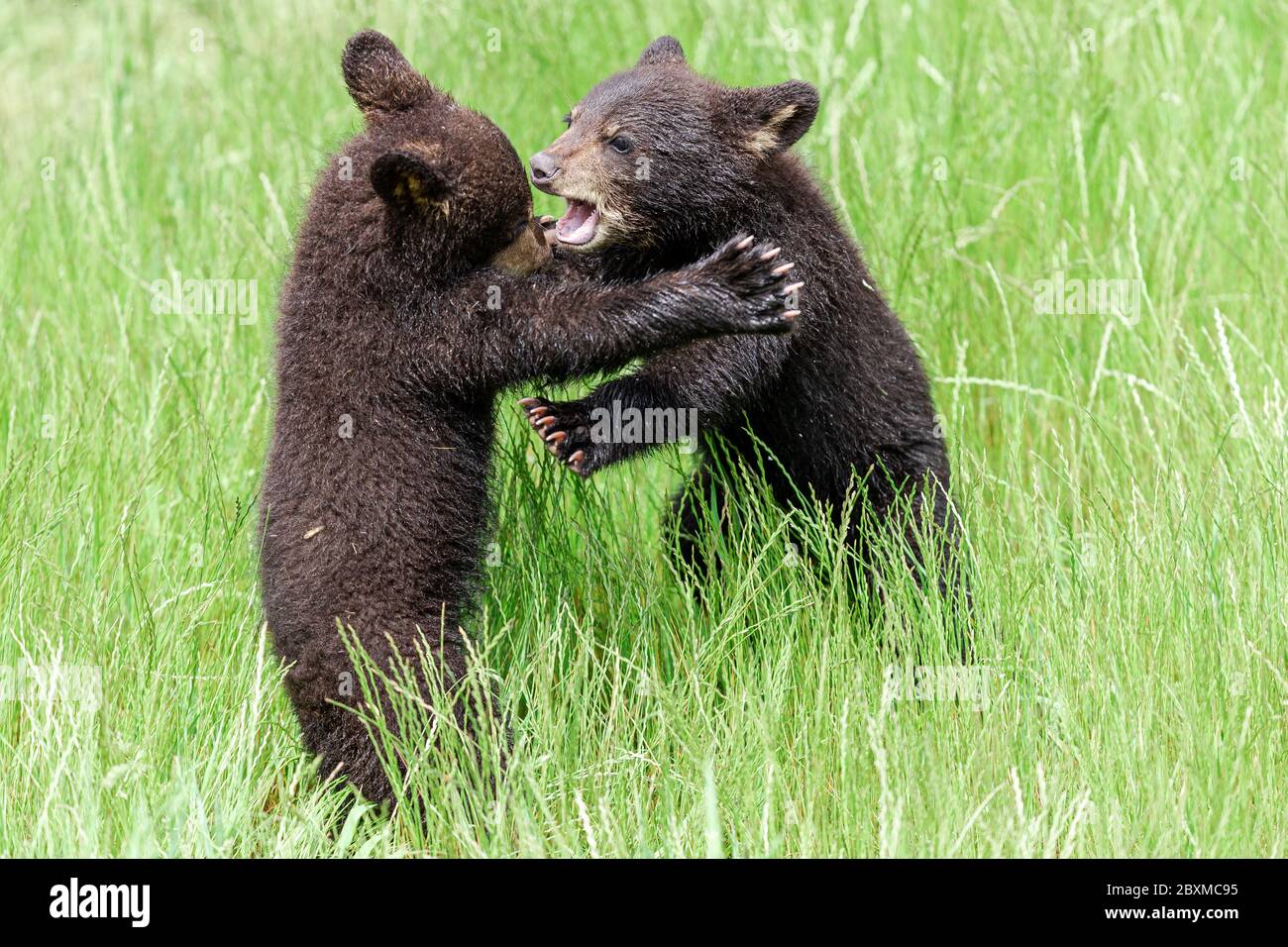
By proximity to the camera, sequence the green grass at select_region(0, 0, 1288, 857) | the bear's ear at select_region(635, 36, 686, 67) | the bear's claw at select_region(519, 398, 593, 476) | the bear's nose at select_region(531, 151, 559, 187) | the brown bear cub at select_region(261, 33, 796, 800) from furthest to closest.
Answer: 1. the bear's ear at select_region(635, 36, 686, 67)
2. the bear's nose at select_region(531, 151, 559, 187)
3. the bear's claw at select_region(519, 398, 593, 476)
4. the brown bear cub at select_region(261, 33, 796, 800)
5. the green grass at select_region(0, 0, 1288, 857)

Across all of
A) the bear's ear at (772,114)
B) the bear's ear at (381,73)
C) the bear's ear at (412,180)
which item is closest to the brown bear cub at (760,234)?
the bear's ear at (772,114)

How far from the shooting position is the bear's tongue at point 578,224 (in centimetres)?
486

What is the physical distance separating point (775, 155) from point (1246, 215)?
2.68 meters

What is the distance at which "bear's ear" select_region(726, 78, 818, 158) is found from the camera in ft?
16.0

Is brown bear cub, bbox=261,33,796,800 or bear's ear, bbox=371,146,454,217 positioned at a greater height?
bear's ear, bbox=371,146,454,217

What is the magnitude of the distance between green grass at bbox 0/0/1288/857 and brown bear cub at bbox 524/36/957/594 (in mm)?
317

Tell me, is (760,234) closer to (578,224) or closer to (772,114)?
(772,114)

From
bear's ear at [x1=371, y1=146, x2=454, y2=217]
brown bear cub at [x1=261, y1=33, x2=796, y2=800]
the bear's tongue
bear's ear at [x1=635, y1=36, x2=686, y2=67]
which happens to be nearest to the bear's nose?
the bear's tongue

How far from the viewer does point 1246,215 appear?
6699 millimetres

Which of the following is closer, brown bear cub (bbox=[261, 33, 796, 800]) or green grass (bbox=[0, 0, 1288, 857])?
green grass (bbox=[0, 0, 1288, 857])

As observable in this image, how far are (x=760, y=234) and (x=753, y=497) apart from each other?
83cm

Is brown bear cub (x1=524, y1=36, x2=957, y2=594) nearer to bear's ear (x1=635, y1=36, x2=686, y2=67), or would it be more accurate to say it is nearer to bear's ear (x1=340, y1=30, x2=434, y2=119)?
bear's ear (x1=635, y1=36, x2=686, y2=67)

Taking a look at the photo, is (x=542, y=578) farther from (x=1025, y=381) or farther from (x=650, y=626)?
(x=1025, y=381)

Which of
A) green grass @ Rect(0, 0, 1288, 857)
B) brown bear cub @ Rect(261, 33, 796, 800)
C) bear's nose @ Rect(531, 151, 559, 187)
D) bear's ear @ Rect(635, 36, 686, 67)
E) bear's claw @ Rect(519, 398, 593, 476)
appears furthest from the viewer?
bear's ear @ Rect(635, 36, 686, 67)
